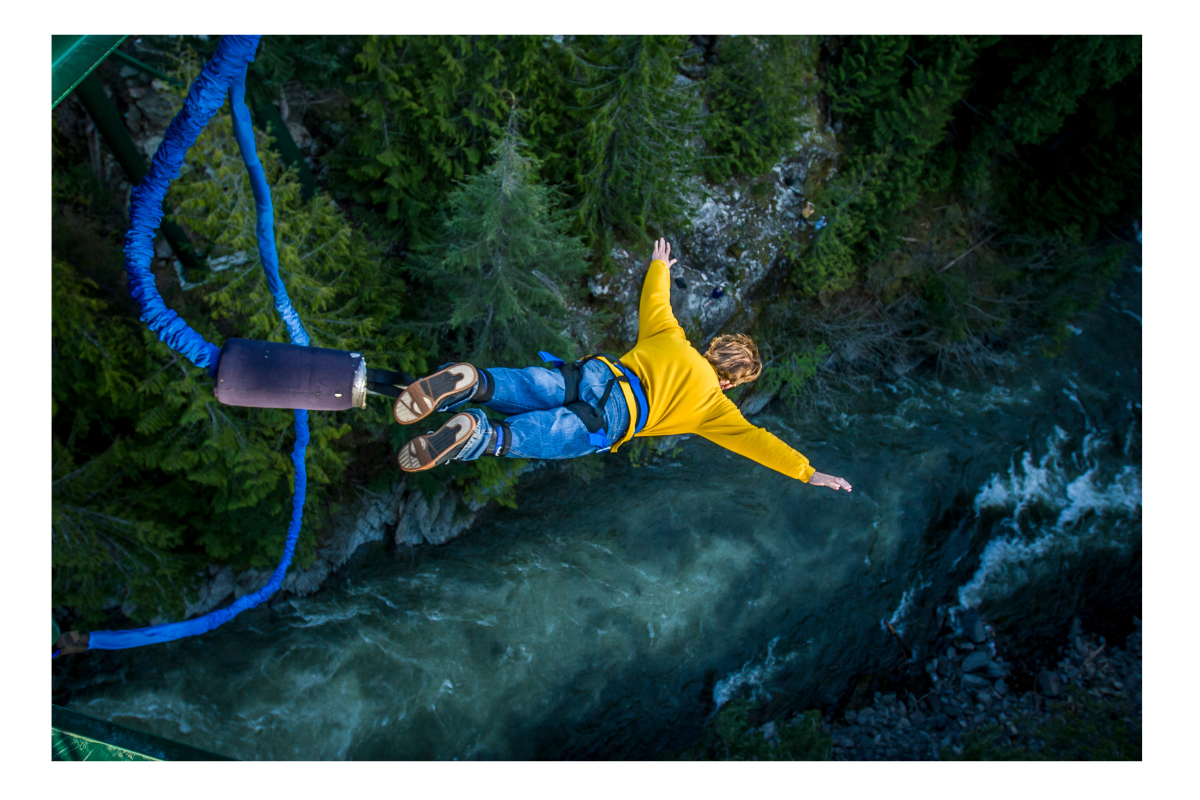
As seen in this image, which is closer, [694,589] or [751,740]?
[751,740]

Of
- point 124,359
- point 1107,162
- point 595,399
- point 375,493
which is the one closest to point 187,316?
point 124,359

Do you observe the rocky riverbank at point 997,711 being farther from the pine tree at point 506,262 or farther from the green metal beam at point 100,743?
the green metal beam at point 100,743

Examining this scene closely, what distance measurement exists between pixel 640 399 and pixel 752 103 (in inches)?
247

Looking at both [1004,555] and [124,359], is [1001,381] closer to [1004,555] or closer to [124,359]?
[1004,555]

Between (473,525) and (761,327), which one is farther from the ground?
(761,327)

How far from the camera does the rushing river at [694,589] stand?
25.4ft

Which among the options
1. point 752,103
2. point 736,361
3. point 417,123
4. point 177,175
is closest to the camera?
point 177,175

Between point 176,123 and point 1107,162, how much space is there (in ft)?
42.7

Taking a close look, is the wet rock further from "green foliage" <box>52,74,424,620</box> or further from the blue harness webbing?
"green foliage" <box>52,74,424,620</box>

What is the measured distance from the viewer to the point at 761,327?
971 centimetres

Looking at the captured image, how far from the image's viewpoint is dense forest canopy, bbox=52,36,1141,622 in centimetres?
612

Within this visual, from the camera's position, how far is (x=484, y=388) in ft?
11.8

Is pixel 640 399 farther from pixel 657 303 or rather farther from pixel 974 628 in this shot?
pixel 974 628

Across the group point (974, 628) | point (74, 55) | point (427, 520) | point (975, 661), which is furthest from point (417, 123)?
point (975, 661)
